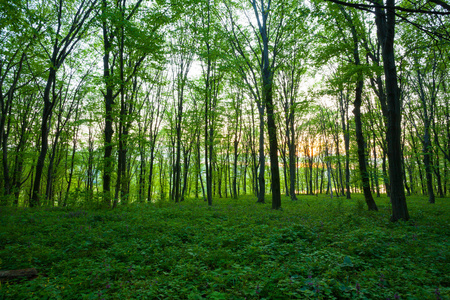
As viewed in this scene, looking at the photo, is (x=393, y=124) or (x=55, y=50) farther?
(x=55, y=50)

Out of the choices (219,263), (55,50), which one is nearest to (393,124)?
(219,263)

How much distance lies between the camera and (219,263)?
4.14m

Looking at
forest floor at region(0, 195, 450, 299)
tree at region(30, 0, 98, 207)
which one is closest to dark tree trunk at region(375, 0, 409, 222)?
forest floor at region(0, 195, 450, 299)

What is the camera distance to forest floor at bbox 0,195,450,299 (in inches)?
118

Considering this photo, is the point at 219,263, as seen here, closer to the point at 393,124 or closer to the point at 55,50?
the point at 393,124

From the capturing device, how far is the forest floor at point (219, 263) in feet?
9.82

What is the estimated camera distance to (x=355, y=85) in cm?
1091

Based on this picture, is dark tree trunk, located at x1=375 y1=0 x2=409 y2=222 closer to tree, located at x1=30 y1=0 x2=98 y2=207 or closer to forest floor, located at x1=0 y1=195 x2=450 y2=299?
forest floor, located at x1=0 y1=195 x2=450 y2=299

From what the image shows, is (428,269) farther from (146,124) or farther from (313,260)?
(146,124)

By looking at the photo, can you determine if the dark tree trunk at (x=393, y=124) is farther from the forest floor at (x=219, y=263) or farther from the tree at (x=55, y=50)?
the tree at (x=55, y=50)

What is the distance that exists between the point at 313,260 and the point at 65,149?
29.2 metres

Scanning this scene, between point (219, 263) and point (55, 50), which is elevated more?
point (55, 50)

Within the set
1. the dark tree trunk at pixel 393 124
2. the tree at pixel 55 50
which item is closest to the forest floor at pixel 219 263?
the dark tree trunk at pixel 393 124

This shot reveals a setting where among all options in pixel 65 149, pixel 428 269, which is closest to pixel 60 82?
pixel 65 149
